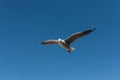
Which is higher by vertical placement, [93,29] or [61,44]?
[61,44]

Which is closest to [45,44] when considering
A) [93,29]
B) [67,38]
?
[67,38]

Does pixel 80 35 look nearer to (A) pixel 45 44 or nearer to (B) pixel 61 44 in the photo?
(B) pixel 61 44

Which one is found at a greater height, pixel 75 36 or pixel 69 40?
pixel 69 40

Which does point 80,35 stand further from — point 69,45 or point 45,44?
point 45,44

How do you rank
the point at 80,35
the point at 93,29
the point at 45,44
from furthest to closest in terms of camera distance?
1. the point at 45,44
2. the point at 80,35
3. the point at 93,29

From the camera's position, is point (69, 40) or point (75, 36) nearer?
point (75, 36)

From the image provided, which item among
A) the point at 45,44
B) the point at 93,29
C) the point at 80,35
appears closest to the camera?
the point at 93,29

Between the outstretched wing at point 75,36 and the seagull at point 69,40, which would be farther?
the seagull at point 69,40

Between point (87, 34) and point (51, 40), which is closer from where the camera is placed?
point (87, 34)

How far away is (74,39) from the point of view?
115 feet

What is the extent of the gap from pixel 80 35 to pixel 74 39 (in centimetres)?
144

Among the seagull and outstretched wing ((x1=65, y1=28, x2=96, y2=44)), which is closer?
outstretched wing ((x1=65, y1=28, x2=96, y2=44))

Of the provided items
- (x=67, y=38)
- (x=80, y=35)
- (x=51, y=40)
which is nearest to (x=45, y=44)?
(x=51, y=40)

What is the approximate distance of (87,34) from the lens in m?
32.5
